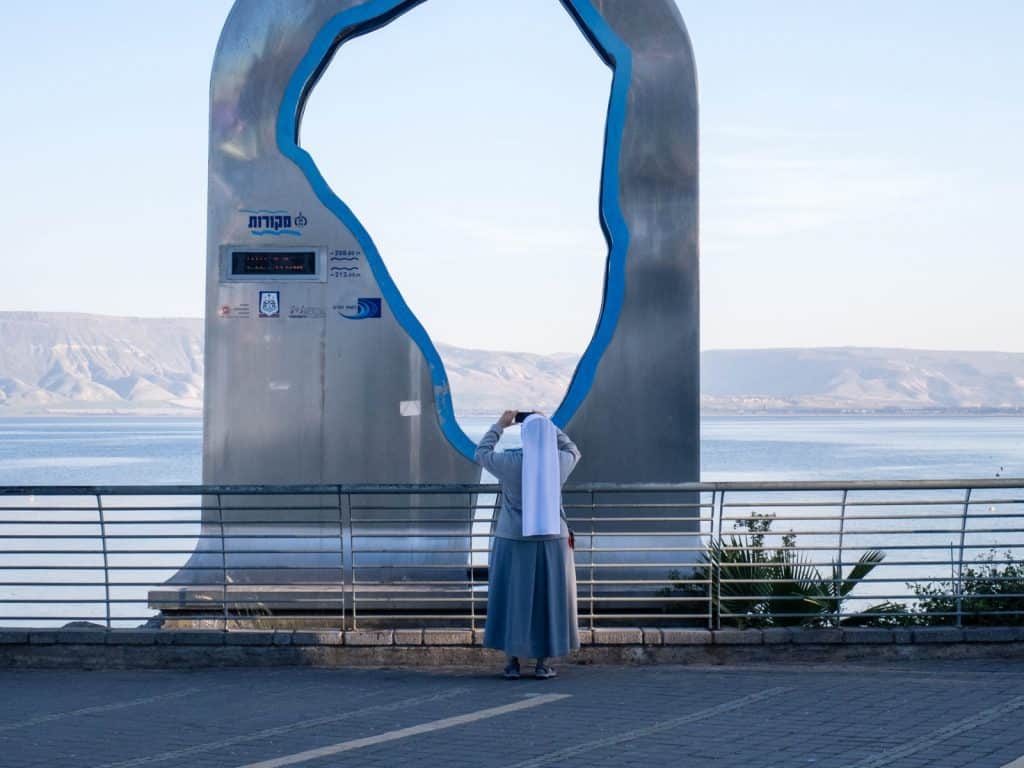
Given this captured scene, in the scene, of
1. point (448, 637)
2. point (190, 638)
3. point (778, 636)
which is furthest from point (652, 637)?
point (190, 638)

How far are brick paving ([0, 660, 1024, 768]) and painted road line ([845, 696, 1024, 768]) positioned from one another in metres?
0.01

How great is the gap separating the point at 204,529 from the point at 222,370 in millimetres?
1281

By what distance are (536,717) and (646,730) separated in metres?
0.69

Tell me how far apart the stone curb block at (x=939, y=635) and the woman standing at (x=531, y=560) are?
7.75 feet

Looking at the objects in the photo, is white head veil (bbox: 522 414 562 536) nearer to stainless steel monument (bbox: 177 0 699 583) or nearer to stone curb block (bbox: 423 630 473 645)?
stone curb block (bbox: 423 630 473 645)

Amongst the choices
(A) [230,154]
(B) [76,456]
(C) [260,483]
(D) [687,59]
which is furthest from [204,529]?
(B) [76,456]

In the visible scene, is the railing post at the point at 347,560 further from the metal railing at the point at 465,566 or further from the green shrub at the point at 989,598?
the green shrub at the point at 989,598

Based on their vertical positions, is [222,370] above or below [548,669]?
above

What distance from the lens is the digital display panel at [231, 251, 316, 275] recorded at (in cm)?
1198

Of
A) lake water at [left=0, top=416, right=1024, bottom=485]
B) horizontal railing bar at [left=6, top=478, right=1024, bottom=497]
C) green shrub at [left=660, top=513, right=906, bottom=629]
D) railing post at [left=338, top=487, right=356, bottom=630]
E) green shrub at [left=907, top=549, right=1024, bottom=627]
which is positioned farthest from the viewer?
lake water at [left=0, top=416, right=1024, bottom=485]

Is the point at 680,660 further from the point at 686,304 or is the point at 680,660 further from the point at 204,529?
the point at 204,529

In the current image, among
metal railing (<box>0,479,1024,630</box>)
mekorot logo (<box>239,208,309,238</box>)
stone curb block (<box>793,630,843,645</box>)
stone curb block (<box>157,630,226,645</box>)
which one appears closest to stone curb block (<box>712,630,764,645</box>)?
metal railing (<box>0,479,1024,630</box>)

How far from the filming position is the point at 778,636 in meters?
10.1

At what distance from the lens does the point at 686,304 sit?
12023mm
